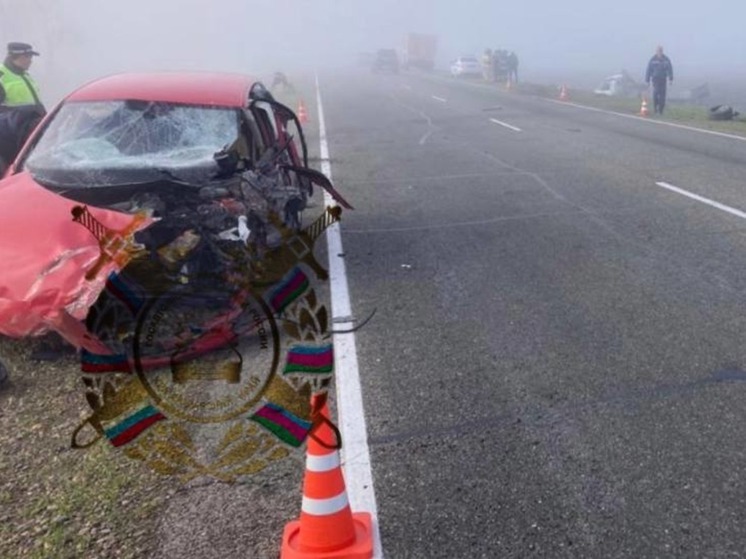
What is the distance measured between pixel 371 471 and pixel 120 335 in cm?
213

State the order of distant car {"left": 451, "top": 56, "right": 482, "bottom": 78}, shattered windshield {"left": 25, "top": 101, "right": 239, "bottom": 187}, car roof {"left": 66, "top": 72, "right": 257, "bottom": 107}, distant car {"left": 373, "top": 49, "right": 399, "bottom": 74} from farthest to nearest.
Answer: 1. distant car {"left": 373, "top": 49, "right": 399, "bottom": 74}
2. distant car {"left": 451, "top": 56, "right": 482, "bottom": 78}
3. car roof {"left": 66, "top": 72, "right": 257, "bottom": 107}
4. shattered windshield {"left": 25, "top": 101, "right": 239, "bottom": 187}

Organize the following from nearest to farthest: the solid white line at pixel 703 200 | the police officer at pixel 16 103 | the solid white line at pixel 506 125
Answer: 1. the police officer at pixel 16 103
2. the solid white line at pixel 703 200
3. the solid white line at pixel 506 125

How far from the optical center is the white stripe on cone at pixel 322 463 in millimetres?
3051

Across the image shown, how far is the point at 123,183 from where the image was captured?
220 inches

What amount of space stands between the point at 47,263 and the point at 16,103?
462 centimetres

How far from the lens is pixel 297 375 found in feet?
16.0

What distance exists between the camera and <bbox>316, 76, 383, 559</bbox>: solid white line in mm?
3494

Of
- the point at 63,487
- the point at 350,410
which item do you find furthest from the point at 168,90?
the point at 63,487

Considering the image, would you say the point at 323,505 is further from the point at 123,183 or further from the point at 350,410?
the point at 123,183

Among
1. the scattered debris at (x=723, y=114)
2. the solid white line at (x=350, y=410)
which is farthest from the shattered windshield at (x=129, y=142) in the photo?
the scattered debris at (x=723, y=114)

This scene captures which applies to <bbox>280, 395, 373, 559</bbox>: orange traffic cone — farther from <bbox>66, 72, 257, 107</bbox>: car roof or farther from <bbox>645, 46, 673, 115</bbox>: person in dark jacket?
<bbox>645, 46, 673, 115</bbox>: person in dark jacket

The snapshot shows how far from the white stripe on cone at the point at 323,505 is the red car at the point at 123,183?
2285 millimetres

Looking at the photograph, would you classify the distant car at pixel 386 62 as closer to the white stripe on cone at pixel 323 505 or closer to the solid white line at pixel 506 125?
the solid white line at pixel 506 125

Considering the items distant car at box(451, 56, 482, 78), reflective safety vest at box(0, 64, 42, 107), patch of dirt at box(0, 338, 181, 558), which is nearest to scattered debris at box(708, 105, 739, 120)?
reflective safety vest at box(0, 64, 42, 107)
